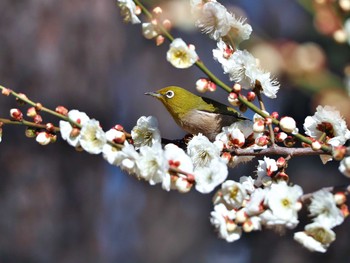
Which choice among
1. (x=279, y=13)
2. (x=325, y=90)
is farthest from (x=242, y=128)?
(x=279, y=13)

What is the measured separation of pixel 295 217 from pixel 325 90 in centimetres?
22

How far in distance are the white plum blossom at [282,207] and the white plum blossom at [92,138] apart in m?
0.20

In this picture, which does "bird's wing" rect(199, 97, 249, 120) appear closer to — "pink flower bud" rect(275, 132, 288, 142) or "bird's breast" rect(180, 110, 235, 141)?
"bird's breast" rect(180, 110, 235, 141)

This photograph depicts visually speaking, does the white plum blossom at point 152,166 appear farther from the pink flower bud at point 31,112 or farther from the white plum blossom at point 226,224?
the pink flower bud at point 31,112

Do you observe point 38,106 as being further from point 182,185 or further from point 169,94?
point 169,94

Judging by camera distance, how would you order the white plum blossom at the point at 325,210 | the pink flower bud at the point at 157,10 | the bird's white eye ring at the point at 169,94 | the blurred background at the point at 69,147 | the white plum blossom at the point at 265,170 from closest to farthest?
the white plum blossom at the point at 325,210, the pink flower bud at the point at 157,10, the white plum blossom at the point at 265,170, the bird's white eye ring at the point at 169,94, the blurred background at the point at 69,147

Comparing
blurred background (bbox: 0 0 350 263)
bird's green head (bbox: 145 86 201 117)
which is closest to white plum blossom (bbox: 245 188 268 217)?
bird's green head (bbox: 145 86 201 117)

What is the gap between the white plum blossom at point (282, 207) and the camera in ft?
2.36

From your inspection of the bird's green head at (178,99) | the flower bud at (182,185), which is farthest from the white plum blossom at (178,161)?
the bird's green head at (178,99)

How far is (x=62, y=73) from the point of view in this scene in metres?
3.50

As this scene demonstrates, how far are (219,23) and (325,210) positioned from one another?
0.26 meters

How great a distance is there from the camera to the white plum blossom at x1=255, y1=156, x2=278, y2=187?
0.91 metres

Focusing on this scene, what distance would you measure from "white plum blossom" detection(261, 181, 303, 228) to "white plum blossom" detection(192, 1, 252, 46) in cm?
21

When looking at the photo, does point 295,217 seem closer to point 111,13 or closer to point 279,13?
point 111,13
